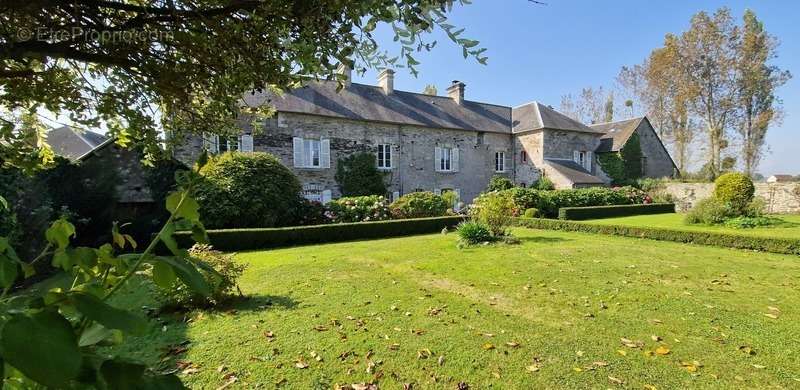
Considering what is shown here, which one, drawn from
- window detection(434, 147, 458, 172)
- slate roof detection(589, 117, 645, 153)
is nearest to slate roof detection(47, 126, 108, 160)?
window detection(434, 147, 458, 172)

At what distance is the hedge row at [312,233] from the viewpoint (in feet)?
36.2

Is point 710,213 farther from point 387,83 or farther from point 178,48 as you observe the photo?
point 387,83

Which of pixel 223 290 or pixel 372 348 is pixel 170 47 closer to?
pixel 372 348

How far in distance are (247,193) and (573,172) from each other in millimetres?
19838

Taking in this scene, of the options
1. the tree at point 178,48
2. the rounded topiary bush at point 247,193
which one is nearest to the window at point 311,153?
the rounded topiary bush at point 247,193

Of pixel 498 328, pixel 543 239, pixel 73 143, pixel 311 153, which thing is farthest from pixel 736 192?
pixel 73 143

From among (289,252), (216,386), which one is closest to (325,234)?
(289,252)

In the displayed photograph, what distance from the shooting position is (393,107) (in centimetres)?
2400

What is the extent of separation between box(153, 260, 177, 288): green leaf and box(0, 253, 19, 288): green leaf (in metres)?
0.21

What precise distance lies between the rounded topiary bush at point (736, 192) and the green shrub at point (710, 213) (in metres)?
0.84

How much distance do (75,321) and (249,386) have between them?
2936 millimetres

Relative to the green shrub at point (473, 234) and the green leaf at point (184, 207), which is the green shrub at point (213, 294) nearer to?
the green leaf at point (184, 207)

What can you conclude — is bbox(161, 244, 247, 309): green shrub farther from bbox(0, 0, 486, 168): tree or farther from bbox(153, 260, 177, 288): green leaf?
bbox(153, 260, 177, 288): green leaf

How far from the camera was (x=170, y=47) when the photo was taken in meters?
2.12
